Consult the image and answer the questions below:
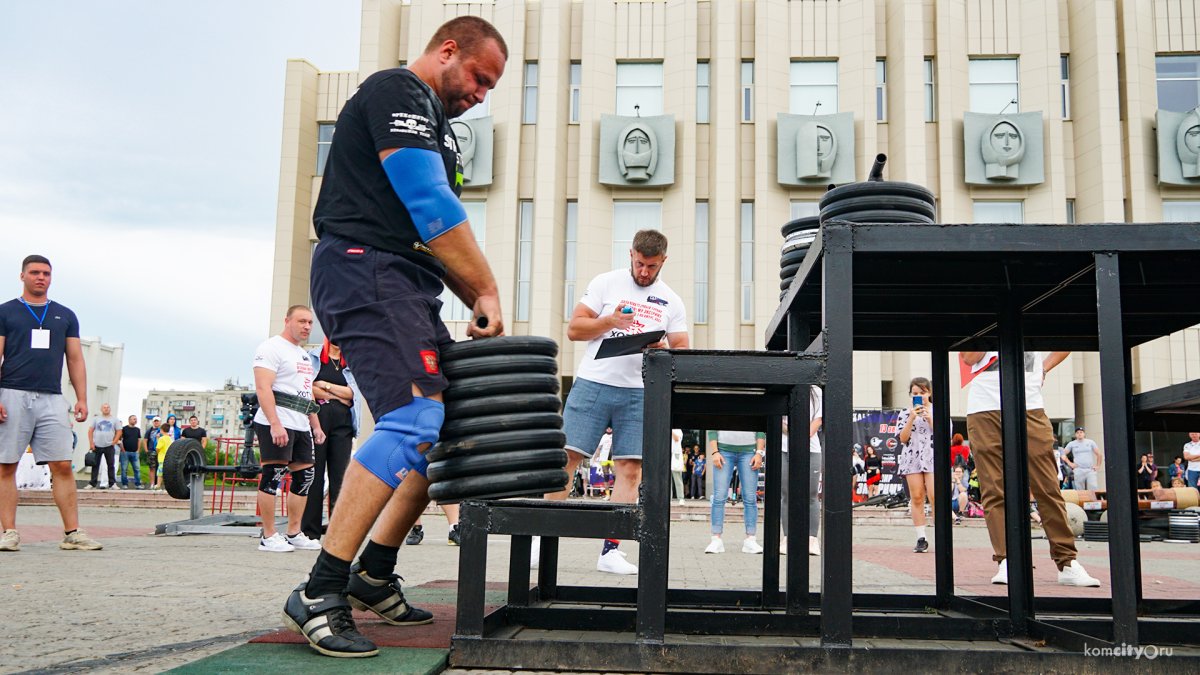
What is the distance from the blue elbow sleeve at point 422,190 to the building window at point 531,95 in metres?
27.3

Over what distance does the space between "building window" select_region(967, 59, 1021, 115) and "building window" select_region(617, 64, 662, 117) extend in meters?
9.26

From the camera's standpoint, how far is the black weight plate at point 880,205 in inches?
149

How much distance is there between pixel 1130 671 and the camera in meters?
3.04

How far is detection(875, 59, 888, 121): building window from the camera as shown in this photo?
29.3m

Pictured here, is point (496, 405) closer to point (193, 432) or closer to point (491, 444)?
point (491, 444)

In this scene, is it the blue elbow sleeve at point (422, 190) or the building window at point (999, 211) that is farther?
the building window at point (999, 211)

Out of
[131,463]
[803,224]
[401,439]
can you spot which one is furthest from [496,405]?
[131,463]

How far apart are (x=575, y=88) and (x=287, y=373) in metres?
22.8

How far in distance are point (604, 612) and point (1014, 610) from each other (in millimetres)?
1640

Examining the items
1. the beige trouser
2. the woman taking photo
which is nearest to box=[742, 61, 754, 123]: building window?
the woman taking photo

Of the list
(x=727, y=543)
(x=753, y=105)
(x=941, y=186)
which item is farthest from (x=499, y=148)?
(x=727, y=543)

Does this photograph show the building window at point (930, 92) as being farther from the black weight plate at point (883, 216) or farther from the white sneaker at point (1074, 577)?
the black weight plate at point (883, 216)

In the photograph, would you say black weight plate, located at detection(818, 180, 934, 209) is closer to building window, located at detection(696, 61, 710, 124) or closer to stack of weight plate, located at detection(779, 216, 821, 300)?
stack of weight plate, located at detection(779, 216, 821, 300)

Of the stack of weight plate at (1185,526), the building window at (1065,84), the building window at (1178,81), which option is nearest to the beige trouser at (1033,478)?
the stack of weight plate at (1185,526)
